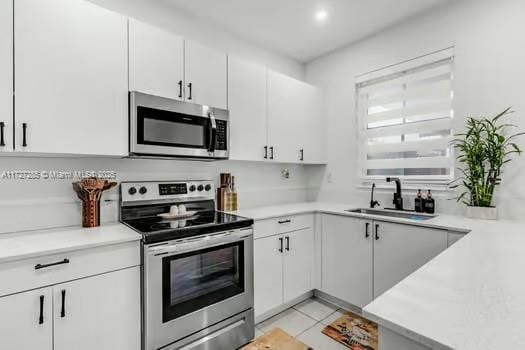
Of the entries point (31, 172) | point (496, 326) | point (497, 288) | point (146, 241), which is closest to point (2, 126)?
point (31, 172)

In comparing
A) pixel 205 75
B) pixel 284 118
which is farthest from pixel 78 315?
pixel 284 118

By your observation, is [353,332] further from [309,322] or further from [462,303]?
[462,303]

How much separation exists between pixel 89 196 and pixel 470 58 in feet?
10.2

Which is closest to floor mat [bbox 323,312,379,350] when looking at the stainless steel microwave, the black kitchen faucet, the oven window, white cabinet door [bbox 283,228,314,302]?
white cabinet door [bbox 283,228,314,302]

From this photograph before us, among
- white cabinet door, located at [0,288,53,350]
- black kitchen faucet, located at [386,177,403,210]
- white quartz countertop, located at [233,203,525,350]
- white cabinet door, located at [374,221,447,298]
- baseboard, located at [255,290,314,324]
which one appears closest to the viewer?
white quartz countertop, located at [233,203,525,350]

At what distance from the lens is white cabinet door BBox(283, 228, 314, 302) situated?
245 centimetres

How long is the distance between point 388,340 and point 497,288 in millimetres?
443

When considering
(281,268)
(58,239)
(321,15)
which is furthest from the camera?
(321,15)

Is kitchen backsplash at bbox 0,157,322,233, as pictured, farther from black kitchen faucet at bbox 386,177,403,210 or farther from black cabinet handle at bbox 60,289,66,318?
black kitchen faucet at bbox 386,177,403,210

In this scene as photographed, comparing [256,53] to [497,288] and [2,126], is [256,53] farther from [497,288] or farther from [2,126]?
[497,288]

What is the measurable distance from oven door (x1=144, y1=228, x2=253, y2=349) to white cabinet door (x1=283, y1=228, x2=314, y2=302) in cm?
47

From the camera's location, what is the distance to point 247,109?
2512 mm

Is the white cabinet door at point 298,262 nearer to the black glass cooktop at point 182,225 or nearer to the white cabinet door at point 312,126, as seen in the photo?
the black glass cooktop at point 182,225

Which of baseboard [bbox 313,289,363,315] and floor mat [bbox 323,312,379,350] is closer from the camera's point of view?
floor mat [bbox 323,312,379,350]
